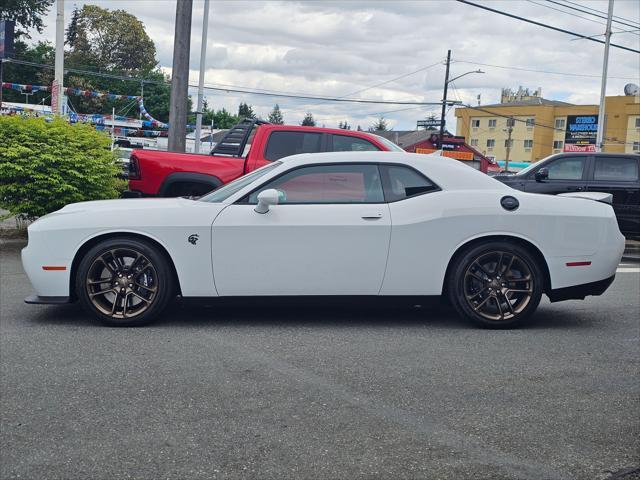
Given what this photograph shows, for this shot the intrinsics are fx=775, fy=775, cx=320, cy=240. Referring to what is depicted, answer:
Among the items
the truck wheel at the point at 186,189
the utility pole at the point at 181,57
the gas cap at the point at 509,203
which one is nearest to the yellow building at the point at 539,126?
the utility pole at the point at 181,57

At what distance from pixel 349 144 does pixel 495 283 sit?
4.36 metres

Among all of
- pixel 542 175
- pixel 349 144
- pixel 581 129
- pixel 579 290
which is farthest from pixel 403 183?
pixel 581 129

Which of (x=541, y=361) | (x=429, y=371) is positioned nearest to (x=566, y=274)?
(x=541, y=361)

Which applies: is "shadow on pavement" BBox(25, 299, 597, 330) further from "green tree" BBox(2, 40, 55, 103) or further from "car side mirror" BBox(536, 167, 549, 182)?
"green tree" BBox(2, 40, 55, 103)

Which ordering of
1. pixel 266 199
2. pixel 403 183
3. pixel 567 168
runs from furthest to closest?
pixel 567 168, pixel 403 183, pixel 266 199

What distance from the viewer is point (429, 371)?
5133mm

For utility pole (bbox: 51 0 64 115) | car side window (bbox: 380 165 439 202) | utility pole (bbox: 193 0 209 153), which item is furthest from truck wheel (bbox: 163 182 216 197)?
utility pole (bbox: 193 0 209 153)

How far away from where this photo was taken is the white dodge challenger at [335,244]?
20.3 ft

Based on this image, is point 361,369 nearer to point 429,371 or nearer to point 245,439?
point 429,371

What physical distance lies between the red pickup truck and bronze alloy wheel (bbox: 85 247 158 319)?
3858 millimetres

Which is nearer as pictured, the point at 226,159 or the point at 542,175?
the point at 226,159

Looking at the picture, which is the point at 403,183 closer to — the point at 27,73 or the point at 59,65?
the point at 59,65

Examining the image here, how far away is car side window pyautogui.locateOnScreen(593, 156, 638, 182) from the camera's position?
13.1 metres

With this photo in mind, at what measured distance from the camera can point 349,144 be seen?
33.8ft
